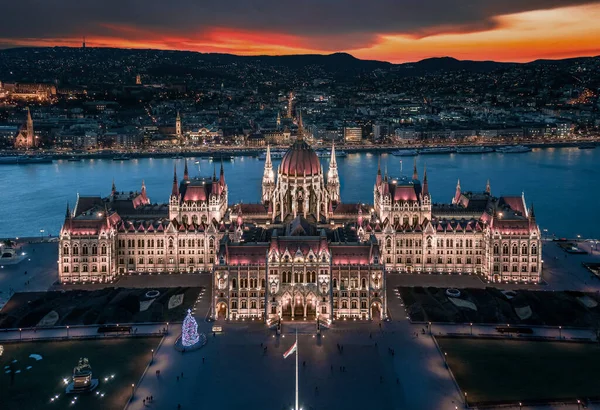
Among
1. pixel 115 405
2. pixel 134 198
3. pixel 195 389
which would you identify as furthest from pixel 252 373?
pixel 134 198

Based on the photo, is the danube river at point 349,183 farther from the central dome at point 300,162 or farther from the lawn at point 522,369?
the lawn at point 522,369

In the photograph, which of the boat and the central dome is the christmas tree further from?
the boat

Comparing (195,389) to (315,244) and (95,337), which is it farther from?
(315,244)

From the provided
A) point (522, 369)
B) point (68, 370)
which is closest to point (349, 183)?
point (522, 369)

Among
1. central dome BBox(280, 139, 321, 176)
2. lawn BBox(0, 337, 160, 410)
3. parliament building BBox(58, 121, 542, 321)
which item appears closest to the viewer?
lawn BBox(0, 337, 160, 410)

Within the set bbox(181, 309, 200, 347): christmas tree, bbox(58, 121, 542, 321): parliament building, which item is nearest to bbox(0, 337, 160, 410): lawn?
bbox(181, 309, 200, 347): christmas tree
